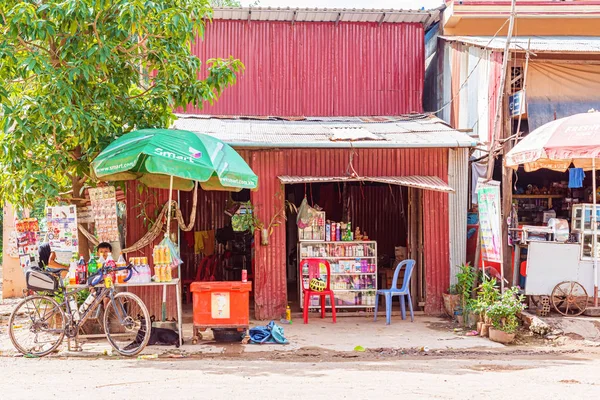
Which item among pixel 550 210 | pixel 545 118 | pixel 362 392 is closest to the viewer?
pixel 362 392

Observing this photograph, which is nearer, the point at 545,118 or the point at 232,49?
the point at 545,118

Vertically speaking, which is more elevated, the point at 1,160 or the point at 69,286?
the point at 1,160

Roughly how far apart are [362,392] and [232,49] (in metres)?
9.65

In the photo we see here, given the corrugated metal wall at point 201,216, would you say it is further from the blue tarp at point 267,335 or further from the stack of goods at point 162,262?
the stack of goods at point 162,262

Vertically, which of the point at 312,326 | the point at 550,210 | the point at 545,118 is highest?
the point at 545,118

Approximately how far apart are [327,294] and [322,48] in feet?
19.3

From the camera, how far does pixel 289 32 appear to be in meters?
14.3

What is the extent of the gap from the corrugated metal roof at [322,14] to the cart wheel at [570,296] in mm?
6812

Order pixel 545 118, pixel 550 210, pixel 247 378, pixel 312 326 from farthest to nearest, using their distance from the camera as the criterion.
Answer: pixel 550 210 → pixel 545 118 → pixel 312 326 → pixel 247 378

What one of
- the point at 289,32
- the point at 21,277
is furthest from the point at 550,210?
the point at 21,277

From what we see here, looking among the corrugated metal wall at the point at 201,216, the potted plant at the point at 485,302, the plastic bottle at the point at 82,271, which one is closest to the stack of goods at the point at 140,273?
the plastic bottle at the point at 82,271

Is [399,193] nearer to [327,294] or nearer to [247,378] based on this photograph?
[327,294]

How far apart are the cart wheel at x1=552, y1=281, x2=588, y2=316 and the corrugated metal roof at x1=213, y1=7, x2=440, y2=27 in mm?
6812

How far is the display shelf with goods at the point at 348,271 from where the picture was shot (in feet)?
38.3
